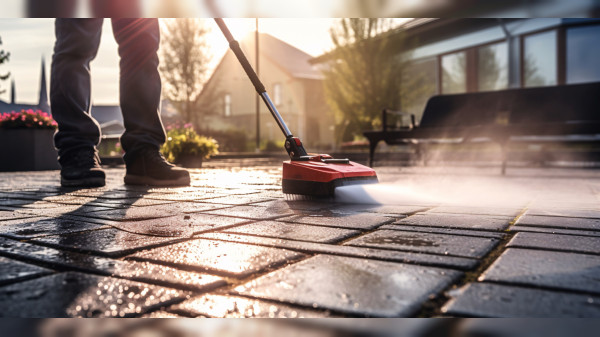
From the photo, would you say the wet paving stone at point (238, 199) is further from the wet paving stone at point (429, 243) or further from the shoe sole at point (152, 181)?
the wet paving stone at point (429, 243)

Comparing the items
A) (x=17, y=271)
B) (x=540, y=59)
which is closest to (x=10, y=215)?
(x=17, y=271)

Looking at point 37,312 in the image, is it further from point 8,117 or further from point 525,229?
point 8,117

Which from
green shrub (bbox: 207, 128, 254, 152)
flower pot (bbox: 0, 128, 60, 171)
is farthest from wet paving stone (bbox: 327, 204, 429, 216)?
green shrub (bbox: 207, 128, 254, 152)

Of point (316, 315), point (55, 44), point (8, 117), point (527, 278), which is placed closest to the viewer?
point (316, 315)

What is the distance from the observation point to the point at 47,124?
27.8 ft

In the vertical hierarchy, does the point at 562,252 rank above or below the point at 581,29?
below

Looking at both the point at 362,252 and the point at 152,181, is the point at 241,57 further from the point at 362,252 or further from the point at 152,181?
the point at 362,252

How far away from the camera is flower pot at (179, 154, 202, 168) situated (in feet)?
27.5

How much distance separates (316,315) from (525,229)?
1171mm

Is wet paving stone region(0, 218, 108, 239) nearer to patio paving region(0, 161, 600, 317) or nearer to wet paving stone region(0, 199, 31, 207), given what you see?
patio paving region(0, 161, 600, 317)

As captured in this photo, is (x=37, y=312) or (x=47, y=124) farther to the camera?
(x=47, y=124)

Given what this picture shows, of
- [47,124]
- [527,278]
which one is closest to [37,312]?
[527,278]

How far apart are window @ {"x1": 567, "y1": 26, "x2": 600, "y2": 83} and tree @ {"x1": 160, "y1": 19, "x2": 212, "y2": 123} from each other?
15199mm

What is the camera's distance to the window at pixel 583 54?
11617mm
